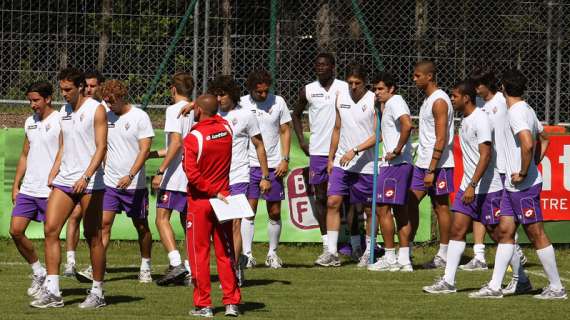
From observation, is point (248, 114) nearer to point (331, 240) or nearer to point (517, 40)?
point (331, 240)

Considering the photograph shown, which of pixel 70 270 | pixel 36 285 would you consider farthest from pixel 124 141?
pixel 36 285

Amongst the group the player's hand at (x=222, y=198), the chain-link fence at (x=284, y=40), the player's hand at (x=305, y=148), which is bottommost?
the player's hand at (x=222, y=198)

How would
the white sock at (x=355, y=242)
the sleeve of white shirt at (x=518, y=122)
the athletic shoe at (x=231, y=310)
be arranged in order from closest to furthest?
the athletic shoe at (x=231, y=310), the sleeve of white shirt at (x=518, y=122), the white sock at (x=355, y=242)

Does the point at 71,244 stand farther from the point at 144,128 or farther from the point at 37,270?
the point at 144,128

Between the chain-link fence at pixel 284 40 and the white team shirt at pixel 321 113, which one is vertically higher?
the chain-link fence at pixel 284 40

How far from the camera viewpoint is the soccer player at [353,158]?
14703 mm

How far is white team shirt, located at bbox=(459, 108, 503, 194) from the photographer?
12.3m

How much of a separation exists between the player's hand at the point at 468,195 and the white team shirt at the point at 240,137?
2260 mm

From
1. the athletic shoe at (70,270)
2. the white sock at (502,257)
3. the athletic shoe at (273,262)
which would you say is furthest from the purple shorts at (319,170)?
the white sock at (502,257)

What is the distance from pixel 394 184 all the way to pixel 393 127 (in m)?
0.61

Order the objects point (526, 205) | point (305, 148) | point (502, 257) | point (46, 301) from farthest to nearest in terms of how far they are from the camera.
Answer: point (305, 148)
point (502, 257)
point (526, 205)
point (46, 301)

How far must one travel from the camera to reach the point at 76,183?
1079cm

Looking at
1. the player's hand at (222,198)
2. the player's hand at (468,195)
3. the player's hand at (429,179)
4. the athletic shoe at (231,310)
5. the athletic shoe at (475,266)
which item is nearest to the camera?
the player's hand at (222,198)

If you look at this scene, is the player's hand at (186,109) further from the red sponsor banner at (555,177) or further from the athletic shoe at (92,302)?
the red sponsor banner at (555,177)
